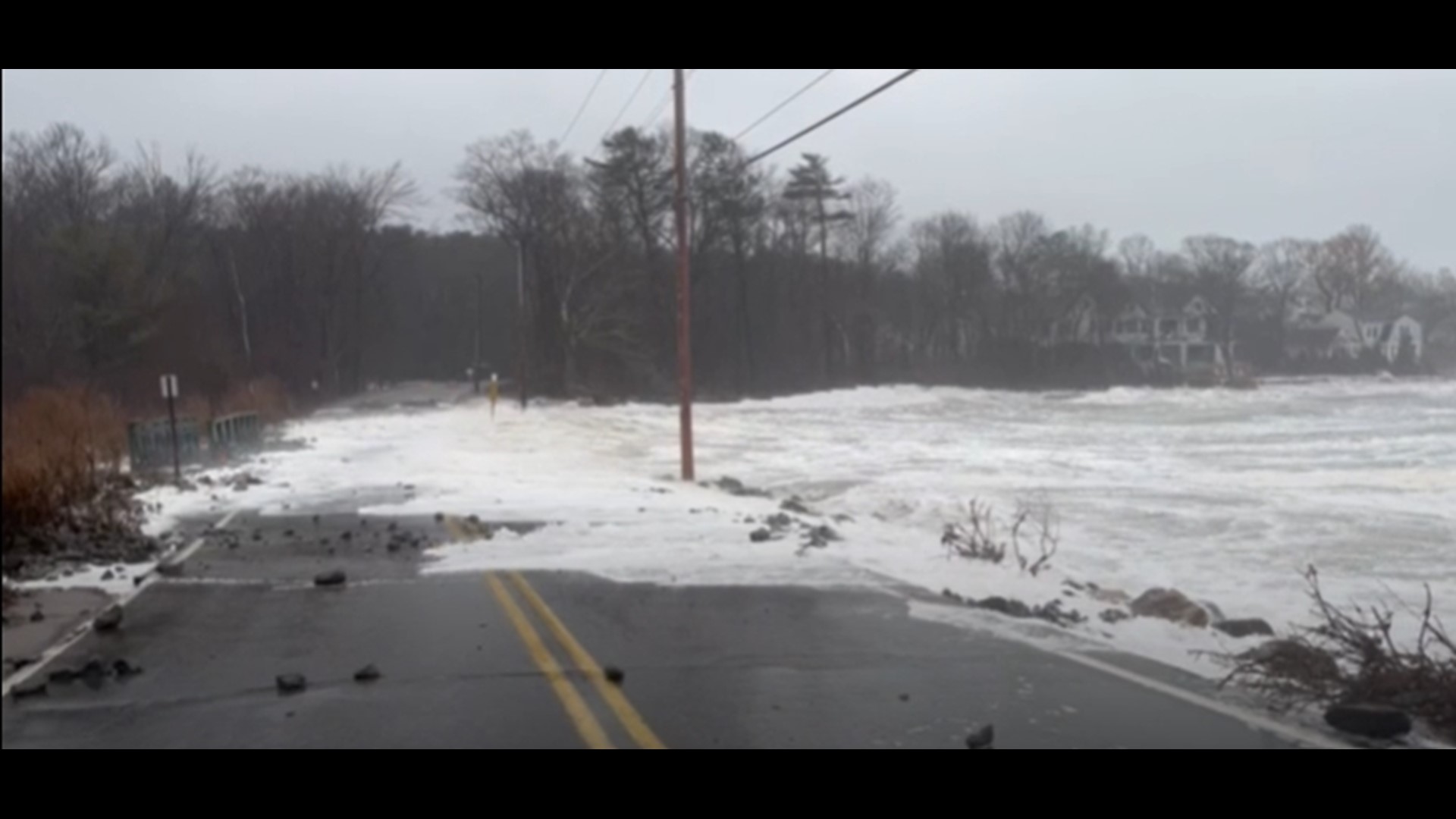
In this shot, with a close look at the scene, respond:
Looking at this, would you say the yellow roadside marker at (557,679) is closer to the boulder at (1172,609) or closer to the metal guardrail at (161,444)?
the boulder at (1172,609)

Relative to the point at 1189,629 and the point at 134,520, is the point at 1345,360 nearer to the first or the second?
the point at 1189,629

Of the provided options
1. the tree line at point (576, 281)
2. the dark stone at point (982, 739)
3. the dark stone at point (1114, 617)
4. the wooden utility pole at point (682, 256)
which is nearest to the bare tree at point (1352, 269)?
the tree line at point (576, 281)

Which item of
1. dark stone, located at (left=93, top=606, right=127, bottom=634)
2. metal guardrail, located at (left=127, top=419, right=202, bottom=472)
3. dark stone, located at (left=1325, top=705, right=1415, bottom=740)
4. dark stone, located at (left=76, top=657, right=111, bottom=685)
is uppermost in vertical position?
metal guardrail, located at (left=127, top=419, right=202, bottom=472)

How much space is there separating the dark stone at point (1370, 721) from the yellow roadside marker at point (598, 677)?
12.5ft

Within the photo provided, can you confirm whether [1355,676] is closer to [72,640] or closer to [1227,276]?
[72,640]

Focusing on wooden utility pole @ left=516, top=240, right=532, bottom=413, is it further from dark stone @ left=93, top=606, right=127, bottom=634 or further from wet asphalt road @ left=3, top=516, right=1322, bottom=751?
dark stone @ left=93, top=606, right=127, bottom=634

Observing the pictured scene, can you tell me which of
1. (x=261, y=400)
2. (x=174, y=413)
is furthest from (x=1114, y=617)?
(x=261, y=400)

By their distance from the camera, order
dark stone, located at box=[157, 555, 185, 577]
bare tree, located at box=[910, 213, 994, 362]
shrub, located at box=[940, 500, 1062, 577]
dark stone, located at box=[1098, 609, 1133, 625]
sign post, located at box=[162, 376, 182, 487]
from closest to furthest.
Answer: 1. dark stone, located at box=[1098, 609, 1133, 625]
2. dark stone, located at box=[157, 555, 185, 577]
3. sign post, located at box=[162, 376, 182, 487]
4. shrub, located at box=[940, 500, 1062, 577]
5. bare tree, located at box=[910, 213, 994, 362]

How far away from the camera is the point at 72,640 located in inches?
423

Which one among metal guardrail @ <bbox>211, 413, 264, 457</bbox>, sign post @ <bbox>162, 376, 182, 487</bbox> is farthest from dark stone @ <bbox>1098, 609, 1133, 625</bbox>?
metal guardrail @ <bbox>211, 413, 264, 457</bbox>

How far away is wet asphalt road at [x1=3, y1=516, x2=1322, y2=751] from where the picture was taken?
7672 millimetres

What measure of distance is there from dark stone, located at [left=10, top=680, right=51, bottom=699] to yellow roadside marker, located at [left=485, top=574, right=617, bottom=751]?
2959mm
